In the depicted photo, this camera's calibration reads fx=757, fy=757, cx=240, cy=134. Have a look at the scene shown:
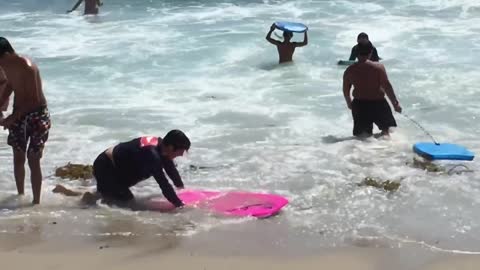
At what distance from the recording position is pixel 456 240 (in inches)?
219

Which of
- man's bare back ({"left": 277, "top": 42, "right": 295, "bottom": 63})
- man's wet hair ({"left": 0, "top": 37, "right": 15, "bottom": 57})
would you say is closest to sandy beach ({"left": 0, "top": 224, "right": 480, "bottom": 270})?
man's wet hair ({"left": 0, "top": 37, "right": 15, "bottom": 57})

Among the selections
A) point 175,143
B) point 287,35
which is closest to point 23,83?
point 175,143

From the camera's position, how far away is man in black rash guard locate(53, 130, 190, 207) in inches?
234

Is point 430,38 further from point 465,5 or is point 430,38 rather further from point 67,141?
point 67,141

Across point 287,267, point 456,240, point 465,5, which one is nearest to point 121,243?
point 287,267

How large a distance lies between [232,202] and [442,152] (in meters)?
2.45

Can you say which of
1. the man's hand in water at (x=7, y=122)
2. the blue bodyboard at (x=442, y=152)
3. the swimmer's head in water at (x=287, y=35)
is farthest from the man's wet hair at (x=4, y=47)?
the swimmer's head in water at (x=287, y=35)

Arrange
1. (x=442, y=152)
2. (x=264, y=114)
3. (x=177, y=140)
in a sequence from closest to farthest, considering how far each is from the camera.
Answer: (x=177, y=140)
(x=442, y=152)
(x=264, y=114)

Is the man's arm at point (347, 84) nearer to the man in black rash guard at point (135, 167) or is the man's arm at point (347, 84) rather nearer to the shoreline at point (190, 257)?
the man in black rash guard at point (135, 167)

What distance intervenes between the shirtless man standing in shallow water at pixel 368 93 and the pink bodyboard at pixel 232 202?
2.22m

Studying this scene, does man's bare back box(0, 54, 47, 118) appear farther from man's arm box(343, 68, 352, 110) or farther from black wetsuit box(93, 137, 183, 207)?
man's arm box(343, 68, 352, 110)

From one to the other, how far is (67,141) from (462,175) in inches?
177

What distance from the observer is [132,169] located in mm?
6258

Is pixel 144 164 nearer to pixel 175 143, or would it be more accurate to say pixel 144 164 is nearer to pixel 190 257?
pixel 175 143
